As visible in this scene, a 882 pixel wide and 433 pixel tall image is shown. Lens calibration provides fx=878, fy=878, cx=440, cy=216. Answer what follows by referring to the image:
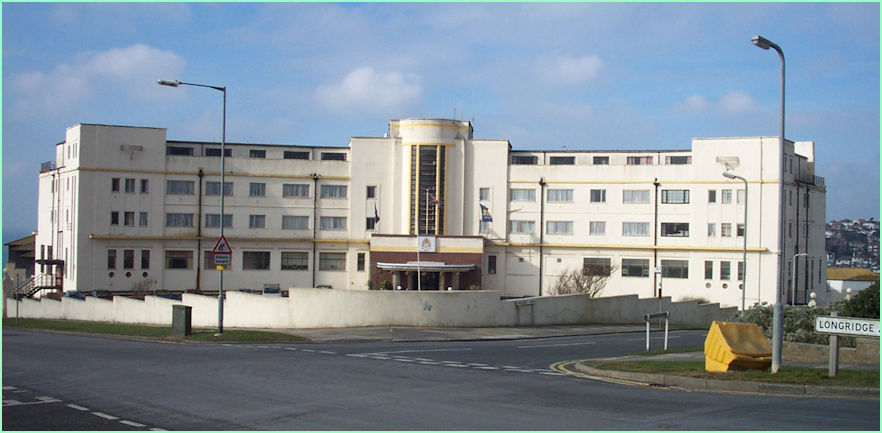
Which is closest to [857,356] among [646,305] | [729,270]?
[646,305]

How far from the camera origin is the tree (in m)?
64.6

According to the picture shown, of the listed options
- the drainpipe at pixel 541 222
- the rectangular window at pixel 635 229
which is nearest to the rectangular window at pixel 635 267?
the rectangular window at pixel 635 229

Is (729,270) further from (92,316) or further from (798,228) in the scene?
(92,316)

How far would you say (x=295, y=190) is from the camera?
69.6 metres

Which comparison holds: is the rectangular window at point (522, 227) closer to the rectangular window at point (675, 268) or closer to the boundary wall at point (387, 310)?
the rectangular window at point (675, 268)

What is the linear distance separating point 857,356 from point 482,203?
163 feet

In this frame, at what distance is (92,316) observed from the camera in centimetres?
4900

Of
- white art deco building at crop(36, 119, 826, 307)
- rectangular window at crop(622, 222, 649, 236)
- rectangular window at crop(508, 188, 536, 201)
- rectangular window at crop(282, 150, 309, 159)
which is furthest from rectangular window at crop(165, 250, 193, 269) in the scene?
rectangular window at crop(622, 222, 649, 236)

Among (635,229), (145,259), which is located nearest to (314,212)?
(145,259)

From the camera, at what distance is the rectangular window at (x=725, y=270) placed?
6506 centimetres

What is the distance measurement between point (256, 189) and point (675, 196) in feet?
106

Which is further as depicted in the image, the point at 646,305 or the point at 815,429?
the point at 646,305

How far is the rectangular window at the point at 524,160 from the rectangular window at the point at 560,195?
5.76 m

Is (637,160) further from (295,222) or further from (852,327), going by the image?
(852,327)
